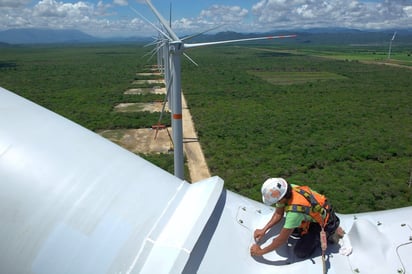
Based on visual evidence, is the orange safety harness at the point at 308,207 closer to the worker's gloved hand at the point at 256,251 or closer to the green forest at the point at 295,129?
the worker's gloved hand at the point at 256,251

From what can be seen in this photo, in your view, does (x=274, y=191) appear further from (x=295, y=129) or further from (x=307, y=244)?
(x=295, y=129)

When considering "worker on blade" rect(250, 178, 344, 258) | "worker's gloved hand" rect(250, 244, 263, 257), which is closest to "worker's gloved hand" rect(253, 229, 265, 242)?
"worker on blade" rect(250, 178, 344, 258)

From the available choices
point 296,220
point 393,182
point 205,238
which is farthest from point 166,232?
point 393,182

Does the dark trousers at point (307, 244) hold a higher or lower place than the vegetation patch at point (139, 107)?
higher

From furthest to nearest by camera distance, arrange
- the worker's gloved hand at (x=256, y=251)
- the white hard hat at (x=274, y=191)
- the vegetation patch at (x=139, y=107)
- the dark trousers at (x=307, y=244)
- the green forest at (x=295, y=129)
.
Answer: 1. the vegetation patch at (x=139, y=107)
2. the green forest at (x=295, y=129)
3. the white hard hat at (x=274, y=191)
4. the dark trousers at (x=307, y=244)
5. the worker's gloved hand at (x=256, y=251)

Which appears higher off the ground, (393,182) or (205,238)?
(205,238)

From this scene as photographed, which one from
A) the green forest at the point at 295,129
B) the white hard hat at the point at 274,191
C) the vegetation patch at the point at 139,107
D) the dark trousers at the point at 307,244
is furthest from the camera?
the vegetation patch at the point at 139,107

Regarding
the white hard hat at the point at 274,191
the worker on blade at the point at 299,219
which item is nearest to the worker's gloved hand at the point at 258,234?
the worker on blade at the point at 299,219

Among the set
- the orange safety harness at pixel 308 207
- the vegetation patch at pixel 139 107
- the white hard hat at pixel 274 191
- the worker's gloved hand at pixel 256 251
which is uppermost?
the white hard hat at pixel 274 191

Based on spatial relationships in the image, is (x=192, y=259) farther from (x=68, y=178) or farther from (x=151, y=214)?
(x=68, y=178)
